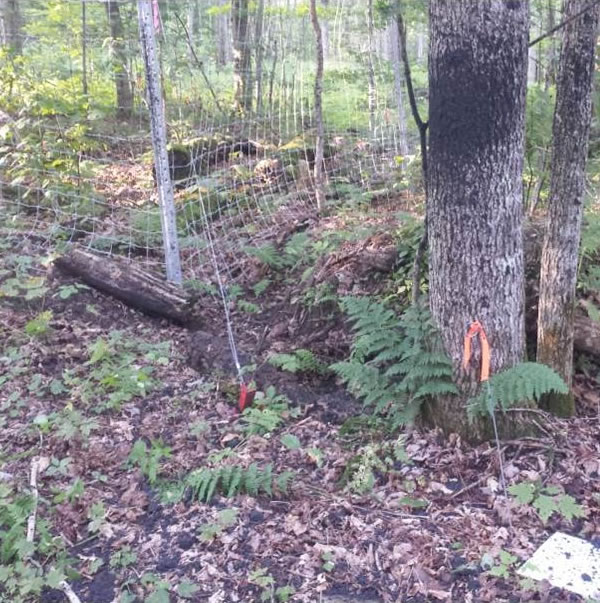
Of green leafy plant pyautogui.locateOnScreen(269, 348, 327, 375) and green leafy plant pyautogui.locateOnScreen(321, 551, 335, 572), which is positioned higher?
→ green leafy plant pyautogui.locateOnScreen(269, 348, 327, 375)

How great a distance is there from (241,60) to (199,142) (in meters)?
2.19

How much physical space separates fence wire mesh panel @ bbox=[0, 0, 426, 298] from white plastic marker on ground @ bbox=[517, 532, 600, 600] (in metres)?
3.67

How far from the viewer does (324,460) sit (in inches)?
158

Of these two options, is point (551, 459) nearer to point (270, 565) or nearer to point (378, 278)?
point (270, 565)

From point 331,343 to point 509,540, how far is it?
238cm

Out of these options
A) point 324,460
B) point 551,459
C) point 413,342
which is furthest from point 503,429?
point 324,460

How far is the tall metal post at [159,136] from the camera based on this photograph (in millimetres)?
5766

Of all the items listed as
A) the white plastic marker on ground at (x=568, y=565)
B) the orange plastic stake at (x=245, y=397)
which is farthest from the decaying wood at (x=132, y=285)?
the white plastic marker on ground at (x=568, y=565)

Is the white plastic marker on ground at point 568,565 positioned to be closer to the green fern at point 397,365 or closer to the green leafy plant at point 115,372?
the green fern at point 397,365

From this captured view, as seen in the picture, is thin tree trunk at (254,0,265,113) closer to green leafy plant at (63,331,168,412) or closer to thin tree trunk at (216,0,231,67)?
thin tree trunk at (216,0,231,67)

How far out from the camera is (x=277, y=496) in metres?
3.60

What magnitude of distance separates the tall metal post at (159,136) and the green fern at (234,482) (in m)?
2.88

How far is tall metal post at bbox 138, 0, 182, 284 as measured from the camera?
5.77 meters

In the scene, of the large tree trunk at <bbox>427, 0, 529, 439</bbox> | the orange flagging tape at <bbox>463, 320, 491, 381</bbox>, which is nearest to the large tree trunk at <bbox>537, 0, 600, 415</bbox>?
the large tree trunk at <bbox>427, 0, 529, 439</bbox>
